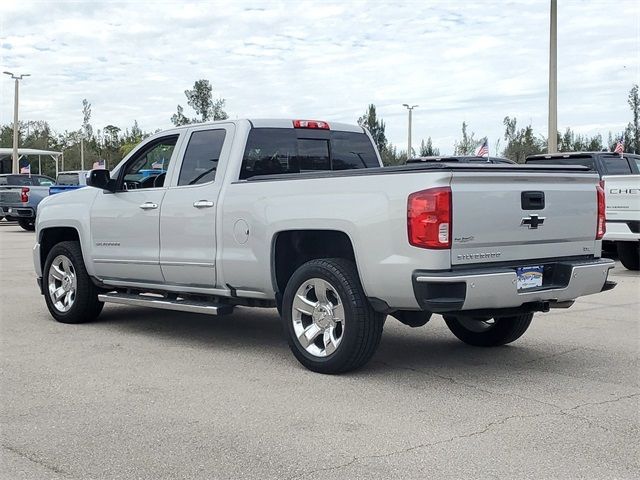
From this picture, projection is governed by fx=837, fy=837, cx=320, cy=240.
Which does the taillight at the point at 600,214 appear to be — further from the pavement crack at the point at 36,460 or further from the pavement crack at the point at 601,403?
the pavement crack at the point at 36,460

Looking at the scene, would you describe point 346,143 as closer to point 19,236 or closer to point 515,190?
point 515,190

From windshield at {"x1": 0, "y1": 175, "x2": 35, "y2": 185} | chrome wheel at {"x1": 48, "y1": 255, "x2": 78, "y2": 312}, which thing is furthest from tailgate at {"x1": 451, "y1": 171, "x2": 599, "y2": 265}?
windshield at {"x1": 0, "y1": 175, "x2": 35, "y2": 185}

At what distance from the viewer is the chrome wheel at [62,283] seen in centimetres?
852

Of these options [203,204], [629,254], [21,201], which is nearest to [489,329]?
[203,204]

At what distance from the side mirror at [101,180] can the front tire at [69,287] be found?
827 mm

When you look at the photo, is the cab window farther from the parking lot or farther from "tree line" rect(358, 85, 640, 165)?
"tree line" rect(358, 85, 640, 165)

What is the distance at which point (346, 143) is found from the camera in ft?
25.9

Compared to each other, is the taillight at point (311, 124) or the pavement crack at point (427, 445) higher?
the taillight at point (311, 124)

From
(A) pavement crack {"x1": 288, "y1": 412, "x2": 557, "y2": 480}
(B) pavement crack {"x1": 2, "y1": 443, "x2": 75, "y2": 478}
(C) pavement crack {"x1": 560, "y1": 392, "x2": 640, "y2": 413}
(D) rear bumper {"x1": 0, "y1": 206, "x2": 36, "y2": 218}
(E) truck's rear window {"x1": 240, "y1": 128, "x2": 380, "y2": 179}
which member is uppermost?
(E) truck's rear window {"x1": 240, "y1": 128, "x2": 380, "y2": 179}

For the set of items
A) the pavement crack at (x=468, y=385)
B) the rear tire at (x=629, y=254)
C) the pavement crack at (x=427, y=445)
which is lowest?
the pavement crack at (x=427, y=445)

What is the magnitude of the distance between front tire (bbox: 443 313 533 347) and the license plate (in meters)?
0.94

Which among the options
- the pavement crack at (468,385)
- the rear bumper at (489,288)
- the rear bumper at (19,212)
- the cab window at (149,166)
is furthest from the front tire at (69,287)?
the rear bumper at (19,212)

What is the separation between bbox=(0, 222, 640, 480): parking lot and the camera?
4.25 metres

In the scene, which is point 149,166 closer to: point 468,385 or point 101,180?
point 101,180
